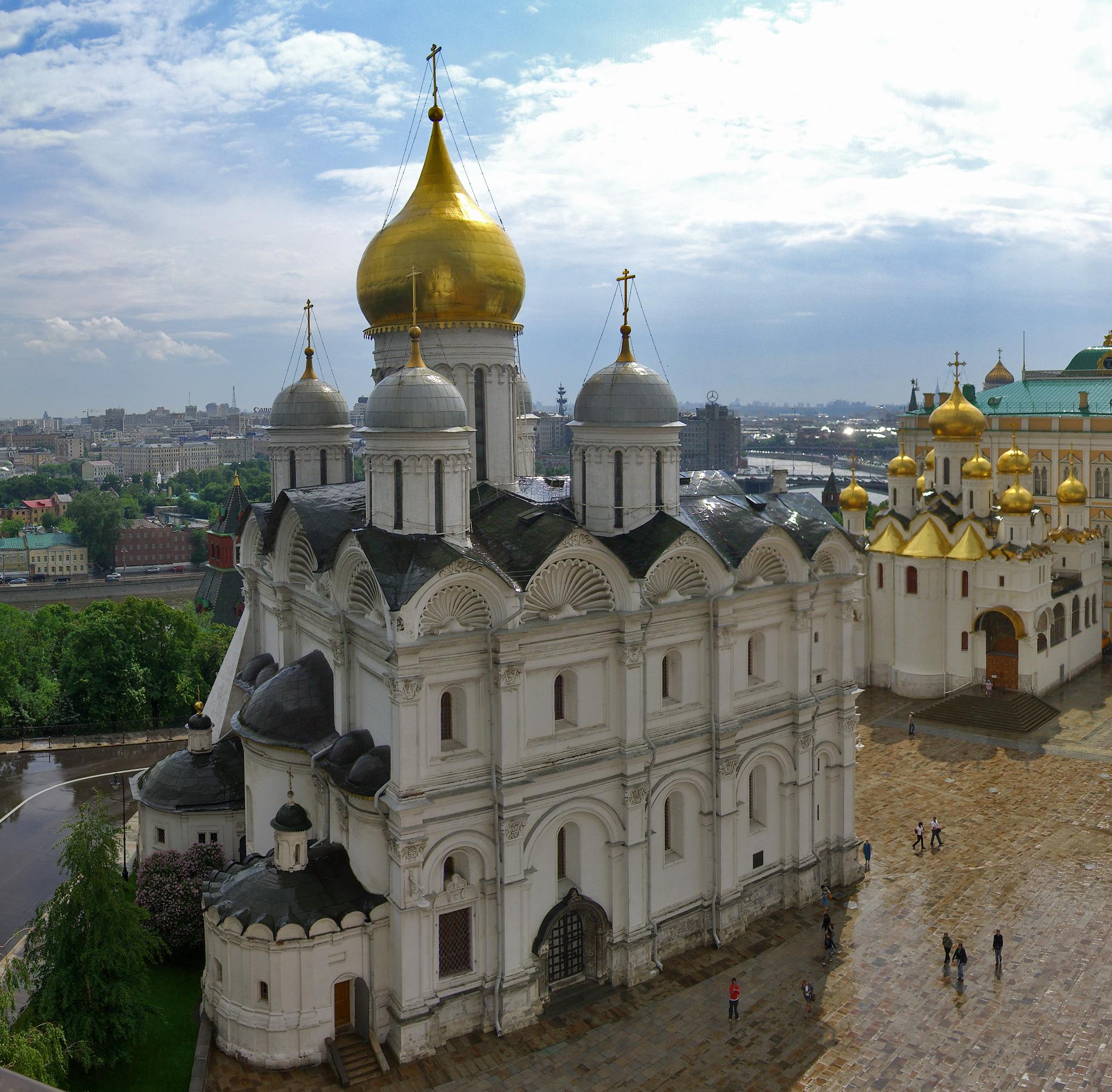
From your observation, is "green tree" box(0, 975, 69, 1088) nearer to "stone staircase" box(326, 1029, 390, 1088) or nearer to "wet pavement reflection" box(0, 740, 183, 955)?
"stone staircase" box(326, 1029, 390, 1088)

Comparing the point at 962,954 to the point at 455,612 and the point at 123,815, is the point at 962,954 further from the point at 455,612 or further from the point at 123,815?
the point at 123,815

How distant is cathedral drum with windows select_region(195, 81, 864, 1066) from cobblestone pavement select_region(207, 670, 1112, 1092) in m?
0.67

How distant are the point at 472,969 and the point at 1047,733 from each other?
22245mm

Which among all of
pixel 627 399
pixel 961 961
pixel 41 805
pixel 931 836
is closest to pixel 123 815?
pixel 41 805

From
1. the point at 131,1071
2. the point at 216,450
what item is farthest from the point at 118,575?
the point at 216,450

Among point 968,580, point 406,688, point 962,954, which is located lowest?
point 962,954

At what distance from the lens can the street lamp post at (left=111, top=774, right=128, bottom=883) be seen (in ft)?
78.3

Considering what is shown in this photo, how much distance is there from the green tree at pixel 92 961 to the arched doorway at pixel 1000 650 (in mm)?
28504

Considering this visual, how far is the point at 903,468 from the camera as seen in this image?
127ft

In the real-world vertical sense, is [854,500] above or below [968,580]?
above

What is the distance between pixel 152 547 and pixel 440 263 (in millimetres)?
76724

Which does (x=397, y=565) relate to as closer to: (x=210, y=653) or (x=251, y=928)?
(x=251, y=928)

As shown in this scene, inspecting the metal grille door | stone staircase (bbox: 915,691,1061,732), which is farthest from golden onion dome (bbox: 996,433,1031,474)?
the metal grille door

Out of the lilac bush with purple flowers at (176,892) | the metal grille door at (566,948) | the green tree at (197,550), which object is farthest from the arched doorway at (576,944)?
the green tree at (197,550)
